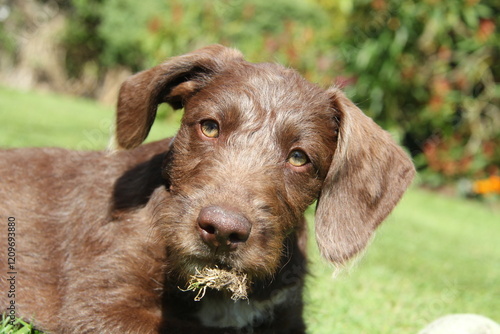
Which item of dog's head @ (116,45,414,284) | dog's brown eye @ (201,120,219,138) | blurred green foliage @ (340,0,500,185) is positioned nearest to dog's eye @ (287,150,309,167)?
dog's head @ (116,45,414,284)

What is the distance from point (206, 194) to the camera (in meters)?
2.70

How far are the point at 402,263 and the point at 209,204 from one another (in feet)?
15.7

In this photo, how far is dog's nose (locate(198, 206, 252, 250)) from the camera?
2473mm

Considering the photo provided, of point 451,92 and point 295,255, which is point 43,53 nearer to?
point 451,92

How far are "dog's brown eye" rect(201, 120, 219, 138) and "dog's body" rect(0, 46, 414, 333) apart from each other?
0.5 inches

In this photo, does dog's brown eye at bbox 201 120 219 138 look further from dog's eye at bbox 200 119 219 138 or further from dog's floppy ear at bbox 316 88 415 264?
dog's floppy ear at bbox 316 88 415 264

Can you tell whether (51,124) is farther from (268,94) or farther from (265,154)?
(265,154)

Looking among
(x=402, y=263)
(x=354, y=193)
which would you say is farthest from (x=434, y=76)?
(x=354, y=193)

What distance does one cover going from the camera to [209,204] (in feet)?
8.54

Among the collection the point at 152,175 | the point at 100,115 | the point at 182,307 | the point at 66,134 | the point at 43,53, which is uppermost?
the point at 152,175

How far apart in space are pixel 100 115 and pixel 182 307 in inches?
460

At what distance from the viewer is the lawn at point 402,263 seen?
4648 millimetres

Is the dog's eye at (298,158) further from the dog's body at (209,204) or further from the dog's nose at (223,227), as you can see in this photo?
the dog's nose at (223,227)

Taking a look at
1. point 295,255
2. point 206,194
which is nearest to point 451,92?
point 295,255
